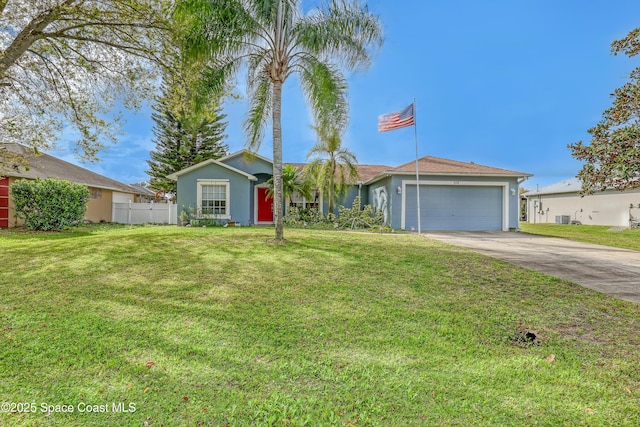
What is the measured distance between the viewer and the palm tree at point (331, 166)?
15.0 m

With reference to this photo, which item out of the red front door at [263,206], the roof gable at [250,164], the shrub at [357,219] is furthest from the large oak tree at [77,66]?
the shrub at [357,219]

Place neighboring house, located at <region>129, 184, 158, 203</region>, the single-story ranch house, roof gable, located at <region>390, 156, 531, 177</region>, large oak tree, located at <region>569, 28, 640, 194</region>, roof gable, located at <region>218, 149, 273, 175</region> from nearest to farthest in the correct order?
large oak tree, located at <region>569, 28, 640, 194</region>
roof gable, located at <region>390, 156, 531, 177</region>
the single-story ranch house
roof gable, located at <region>218, 149, 273, 175</region>
neighboring house, located at <region>129, 184, 158, 203</region>

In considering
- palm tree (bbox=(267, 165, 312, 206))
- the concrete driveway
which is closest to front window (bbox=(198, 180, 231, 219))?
palm tree (bbox=(267, 165, 312, 206))

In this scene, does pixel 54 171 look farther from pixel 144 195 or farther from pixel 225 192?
pixel 225 192

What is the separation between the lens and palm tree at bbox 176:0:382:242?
741 centimetres

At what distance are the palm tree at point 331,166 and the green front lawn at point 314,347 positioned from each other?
31.3 ft

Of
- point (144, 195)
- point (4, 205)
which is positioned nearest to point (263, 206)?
point (4, 205)

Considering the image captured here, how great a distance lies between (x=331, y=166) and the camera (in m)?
15.1

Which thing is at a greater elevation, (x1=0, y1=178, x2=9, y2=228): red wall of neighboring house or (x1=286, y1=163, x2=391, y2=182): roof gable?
(x1=286, y1=163, x2=391, y2=182): roof gable

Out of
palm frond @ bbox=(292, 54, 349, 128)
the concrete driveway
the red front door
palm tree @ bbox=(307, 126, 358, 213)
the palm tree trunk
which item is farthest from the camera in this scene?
the red front door

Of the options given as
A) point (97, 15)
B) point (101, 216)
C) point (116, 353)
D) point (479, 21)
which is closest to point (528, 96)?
point (479, 21)

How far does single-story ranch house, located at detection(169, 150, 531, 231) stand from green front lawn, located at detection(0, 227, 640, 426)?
336 inches

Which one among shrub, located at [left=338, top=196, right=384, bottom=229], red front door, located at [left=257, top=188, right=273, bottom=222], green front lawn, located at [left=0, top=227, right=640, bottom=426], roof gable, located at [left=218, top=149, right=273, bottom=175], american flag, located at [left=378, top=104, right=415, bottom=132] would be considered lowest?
green front lawn, located at [left=0, top=227, right=640, bottom=426]

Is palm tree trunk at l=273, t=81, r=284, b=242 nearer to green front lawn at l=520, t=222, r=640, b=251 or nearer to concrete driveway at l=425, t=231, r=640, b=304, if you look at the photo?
concrete driveway at l=425, t=231, r=640, b=304
